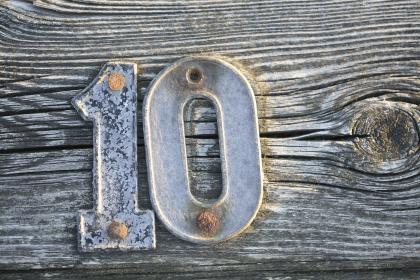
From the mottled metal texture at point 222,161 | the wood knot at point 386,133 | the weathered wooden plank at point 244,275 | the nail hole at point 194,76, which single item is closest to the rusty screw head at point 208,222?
the mottled metal texture at point 222,161

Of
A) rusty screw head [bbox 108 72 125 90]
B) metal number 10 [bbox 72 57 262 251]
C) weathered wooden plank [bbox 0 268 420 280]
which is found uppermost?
rusty screw head [bbox 108 72 125 90]

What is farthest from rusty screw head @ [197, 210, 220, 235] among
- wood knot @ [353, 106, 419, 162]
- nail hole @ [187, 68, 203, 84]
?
wood knot @ [353, 106, 419, 162]

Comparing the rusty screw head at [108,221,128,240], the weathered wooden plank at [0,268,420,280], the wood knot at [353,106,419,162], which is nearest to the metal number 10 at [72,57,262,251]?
the rusty screw head at [108,221,128,240]

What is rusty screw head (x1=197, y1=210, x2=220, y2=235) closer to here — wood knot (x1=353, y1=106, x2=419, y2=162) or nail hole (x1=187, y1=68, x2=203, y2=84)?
nail hole (x1=187, y1=68, x2=203, y2=84)

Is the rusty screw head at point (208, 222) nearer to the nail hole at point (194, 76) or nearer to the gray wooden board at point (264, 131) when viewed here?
the gray wooden board at point (264, 131)

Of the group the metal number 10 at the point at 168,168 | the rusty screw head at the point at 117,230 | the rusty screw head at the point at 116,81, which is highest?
the rusty screw head at the point at 116,81

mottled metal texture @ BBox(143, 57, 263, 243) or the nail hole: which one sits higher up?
the nail hole

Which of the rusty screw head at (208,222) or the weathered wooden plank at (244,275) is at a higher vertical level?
the rusty screw head at (208,222)
